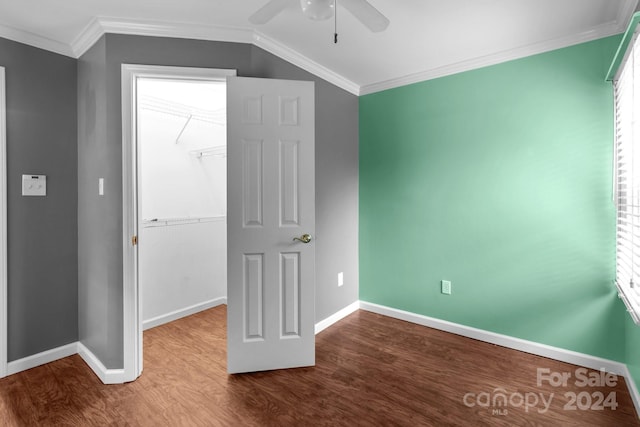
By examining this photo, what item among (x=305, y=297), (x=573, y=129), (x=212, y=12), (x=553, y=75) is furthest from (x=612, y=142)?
(x=212, y=12)

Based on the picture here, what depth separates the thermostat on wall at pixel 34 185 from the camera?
2363 millimetres

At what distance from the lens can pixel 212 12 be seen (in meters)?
2.08

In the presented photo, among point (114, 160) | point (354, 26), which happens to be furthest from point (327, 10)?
point (114, 160)

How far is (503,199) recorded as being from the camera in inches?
107

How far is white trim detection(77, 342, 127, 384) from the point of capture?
2210 millimetres

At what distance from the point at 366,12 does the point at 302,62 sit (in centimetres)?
142

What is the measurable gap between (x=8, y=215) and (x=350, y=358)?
2.67m

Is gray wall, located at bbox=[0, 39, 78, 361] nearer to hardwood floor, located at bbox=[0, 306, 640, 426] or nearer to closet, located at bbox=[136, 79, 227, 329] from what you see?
hardwood floor, located at bbox=[0, 306, 640, 426]

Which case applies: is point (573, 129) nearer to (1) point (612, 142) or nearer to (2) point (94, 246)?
(1) point (612, 142)

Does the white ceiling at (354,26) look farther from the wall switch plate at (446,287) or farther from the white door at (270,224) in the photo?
the wall switch plate at (446,287)

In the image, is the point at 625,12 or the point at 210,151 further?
the point at 210,151

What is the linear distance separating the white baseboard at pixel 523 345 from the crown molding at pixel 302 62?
7.62 feet

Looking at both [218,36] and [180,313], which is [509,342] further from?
[218,36]

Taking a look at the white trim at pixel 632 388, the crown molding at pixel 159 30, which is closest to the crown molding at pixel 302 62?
the crown molding at pixel 159 30
